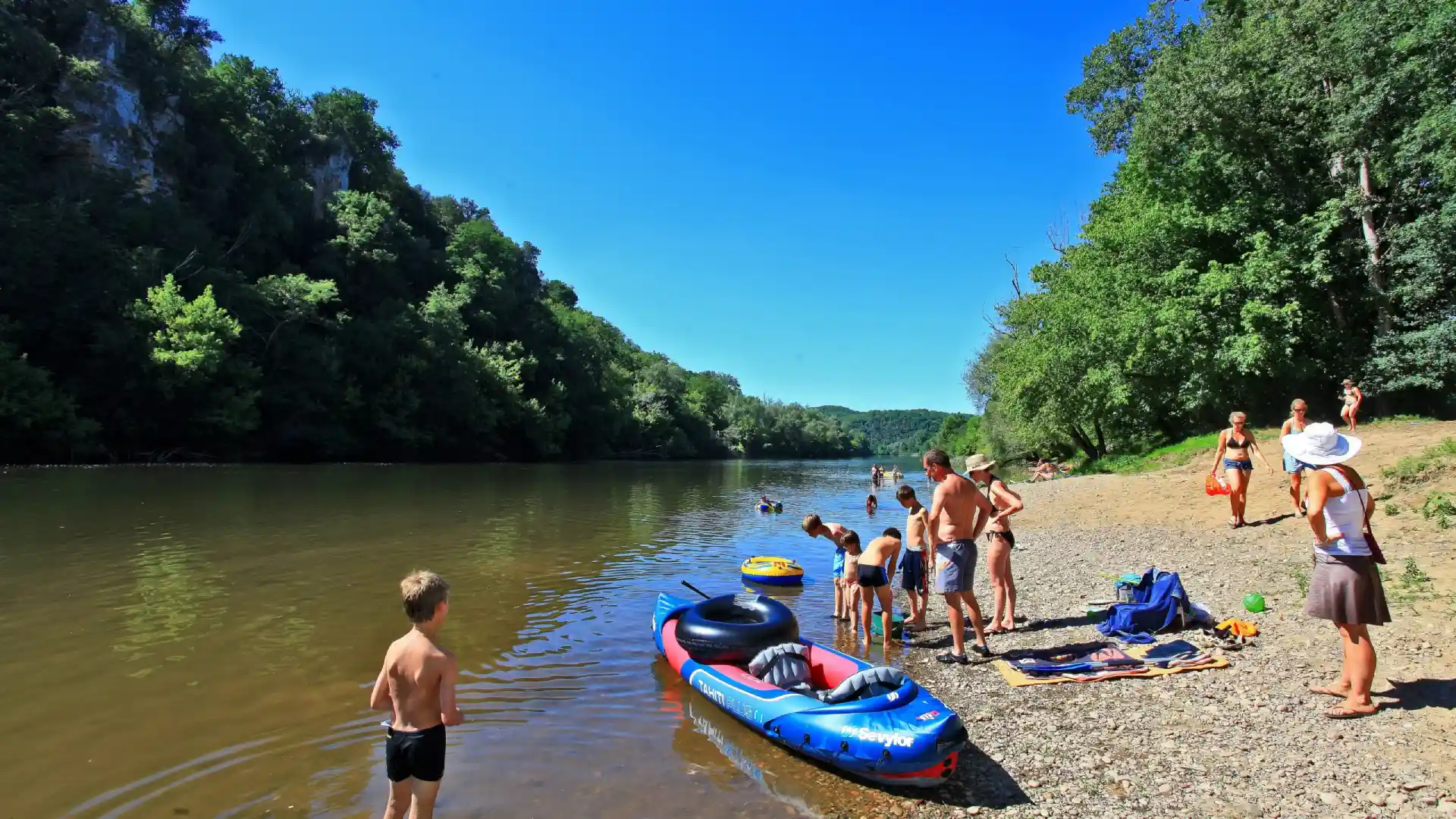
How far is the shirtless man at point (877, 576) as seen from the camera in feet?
27.8

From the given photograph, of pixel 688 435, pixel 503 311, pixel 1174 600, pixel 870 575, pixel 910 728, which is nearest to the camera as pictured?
pixel 910 728

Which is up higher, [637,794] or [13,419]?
[13,419]

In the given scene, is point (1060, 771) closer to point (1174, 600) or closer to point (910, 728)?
point (910, 728)

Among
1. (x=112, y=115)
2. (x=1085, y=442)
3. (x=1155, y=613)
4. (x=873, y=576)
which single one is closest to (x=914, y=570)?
(x=873, y=576)

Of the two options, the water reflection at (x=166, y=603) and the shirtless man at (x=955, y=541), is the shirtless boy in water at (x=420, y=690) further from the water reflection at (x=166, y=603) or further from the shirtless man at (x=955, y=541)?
the water reflection at (x=166, y=603)

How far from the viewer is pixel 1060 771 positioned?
5.00m

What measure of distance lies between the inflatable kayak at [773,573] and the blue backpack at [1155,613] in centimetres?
566

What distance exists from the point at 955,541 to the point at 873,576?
1437 mm

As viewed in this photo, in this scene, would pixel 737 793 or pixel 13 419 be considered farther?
pixel 13 419

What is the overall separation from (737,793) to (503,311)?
62484 millimetres

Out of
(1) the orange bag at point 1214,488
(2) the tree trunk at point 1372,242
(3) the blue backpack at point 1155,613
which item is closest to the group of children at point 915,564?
(3) the blue backpack at point 1155,613

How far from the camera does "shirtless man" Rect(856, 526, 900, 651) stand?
8484mm

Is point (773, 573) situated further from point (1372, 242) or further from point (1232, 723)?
point (1372, 242)

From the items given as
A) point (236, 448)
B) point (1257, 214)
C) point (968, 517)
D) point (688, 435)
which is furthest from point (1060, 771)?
point (688, 435)
